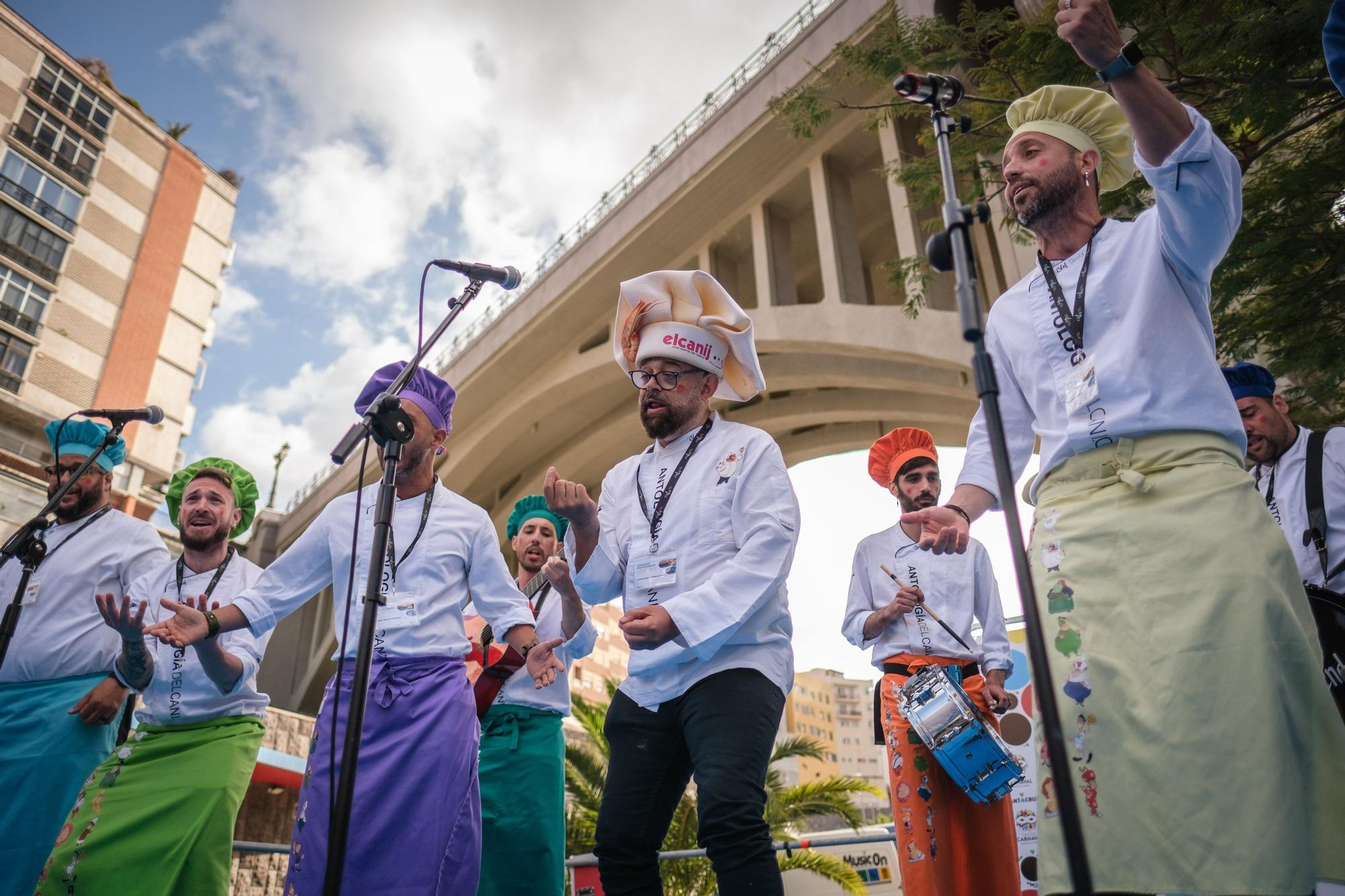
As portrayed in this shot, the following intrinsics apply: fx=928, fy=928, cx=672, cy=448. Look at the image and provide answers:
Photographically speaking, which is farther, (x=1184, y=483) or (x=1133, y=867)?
(x=1184, y=483)

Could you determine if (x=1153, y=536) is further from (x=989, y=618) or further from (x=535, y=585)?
(x=535, y=585)

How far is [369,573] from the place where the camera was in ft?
7.66

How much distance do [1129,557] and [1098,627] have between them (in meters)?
0.16

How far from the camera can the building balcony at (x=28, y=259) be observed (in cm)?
2884

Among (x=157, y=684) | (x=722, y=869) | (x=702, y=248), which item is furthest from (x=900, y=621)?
(x=702, y=248)

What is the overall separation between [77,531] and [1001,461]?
14.6 ft

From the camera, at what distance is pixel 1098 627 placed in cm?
200

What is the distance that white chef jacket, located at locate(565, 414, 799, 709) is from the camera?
2635mm

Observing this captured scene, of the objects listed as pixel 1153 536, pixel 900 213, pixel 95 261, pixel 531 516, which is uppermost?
pixel 95 261

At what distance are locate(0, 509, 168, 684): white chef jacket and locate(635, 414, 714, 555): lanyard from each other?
98.8 inches

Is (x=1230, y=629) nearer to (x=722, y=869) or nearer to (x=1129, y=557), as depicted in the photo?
(x=1129, y=557)

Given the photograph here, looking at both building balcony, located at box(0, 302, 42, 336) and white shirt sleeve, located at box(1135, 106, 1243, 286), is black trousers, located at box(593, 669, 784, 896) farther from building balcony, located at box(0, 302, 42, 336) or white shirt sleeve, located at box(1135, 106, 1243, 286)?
building balcony, located at box(0, 302, 42, 336)

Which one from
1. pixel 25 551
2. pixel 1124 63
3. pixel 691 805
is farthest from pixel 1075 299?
pixel 691 805

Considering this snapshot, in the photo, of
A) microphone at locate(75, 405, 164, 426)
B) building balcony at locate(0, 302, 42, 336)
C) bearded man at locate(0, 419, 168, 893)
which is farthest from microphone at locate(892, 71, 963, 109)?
building balcony at locate(0, 302, 42, 336)
